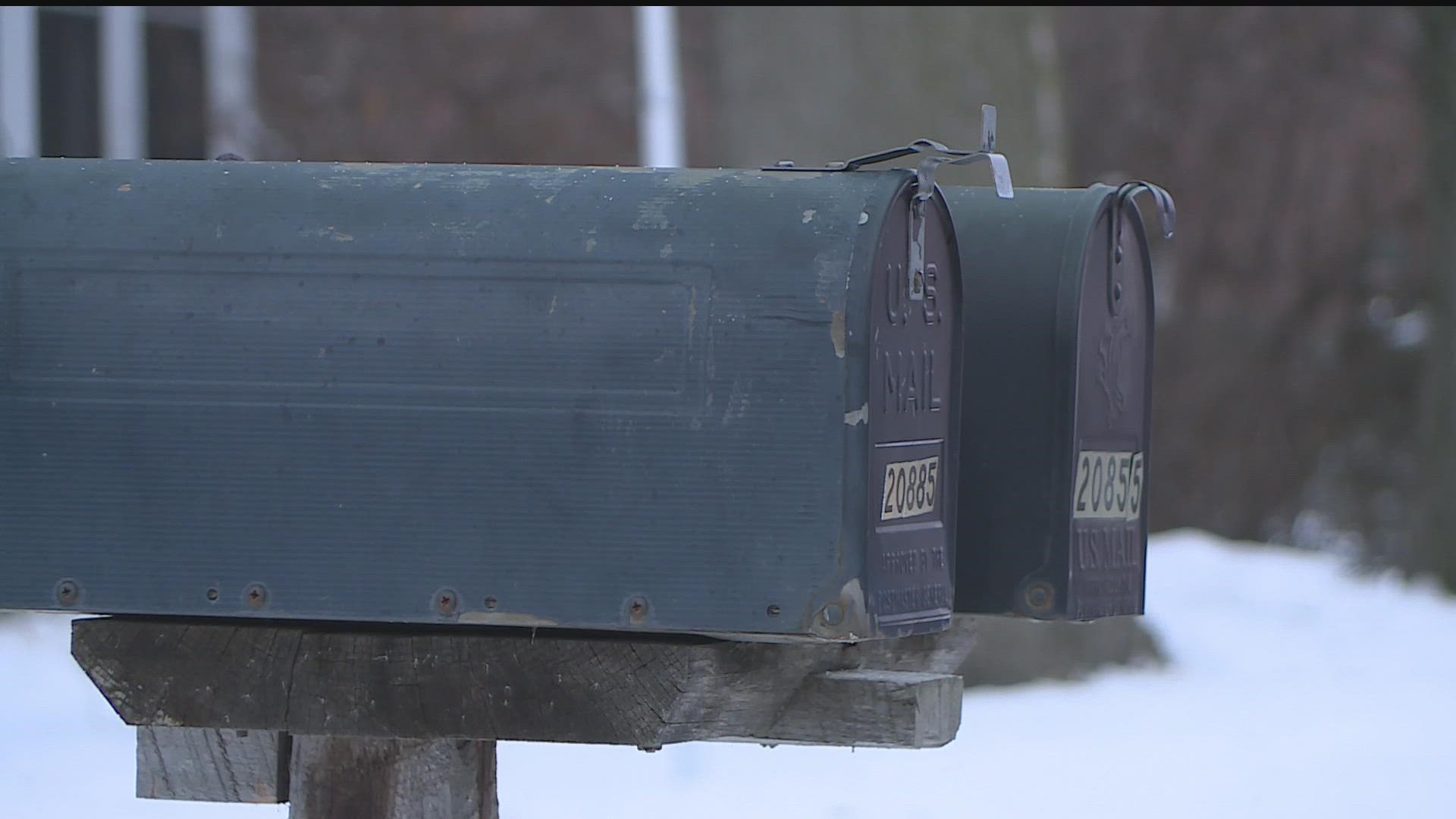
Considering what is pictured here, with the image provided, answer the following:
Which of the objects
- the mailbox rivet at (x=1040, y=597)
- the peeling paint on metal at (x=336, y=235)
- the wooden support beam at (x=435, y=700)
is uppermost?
the peeling paint on metal at (x=336, y=235)

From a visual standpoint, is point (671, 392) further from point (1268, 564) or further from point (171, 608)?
point (1268, 564)

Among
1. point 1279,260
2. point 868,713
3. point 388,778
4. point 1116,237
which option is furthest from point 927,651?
point 1279,260

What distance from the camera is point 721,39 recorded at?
296 inches

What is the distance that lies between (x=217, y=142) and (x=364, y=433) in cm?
797

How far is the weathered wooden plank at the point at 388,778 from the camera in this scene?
2738mm

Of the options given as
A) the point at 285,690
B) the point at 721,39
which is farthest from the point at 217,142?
the point at 285,690

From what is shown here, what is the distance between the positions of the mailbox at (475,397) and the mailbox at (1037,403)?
0.72 ft

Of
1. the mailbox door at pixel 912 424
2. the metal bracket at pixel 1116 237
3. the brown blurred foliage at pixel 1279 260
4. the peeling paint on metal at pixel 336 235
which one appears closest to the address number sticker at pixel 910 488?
the mailbox door at pixel 912 424

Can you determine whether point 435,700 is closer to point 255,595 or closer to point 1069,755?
point 255,595

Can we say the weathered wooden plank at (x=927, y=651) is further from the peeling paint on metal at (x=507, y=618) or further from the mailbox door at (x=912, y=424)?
the peeling paint on metal at (x=507, y=618)

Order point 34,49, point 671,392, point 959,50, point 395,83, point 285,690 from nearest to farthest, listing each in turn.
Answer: point 671,392 → point 285,690 → point 959,50 → point 34,49 → point 395,83

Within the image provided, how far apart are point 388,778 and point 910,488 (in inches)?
31.9

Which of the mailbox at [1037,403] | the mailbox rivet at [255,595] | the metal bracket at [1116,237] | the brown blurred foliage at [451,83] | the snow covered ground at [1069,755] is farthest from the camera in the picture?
the brown blurred foliage at [451,83]

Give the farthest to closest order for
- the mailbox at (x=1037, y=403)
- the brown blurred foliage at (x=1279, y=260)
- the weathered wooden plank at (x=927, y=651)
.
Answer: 1. the brown blurred foliage at (x=1279, y=260)
2. the weathered wooden plank at (x=927, y=651)
3. the mailbox at (x=1037, y=403)
